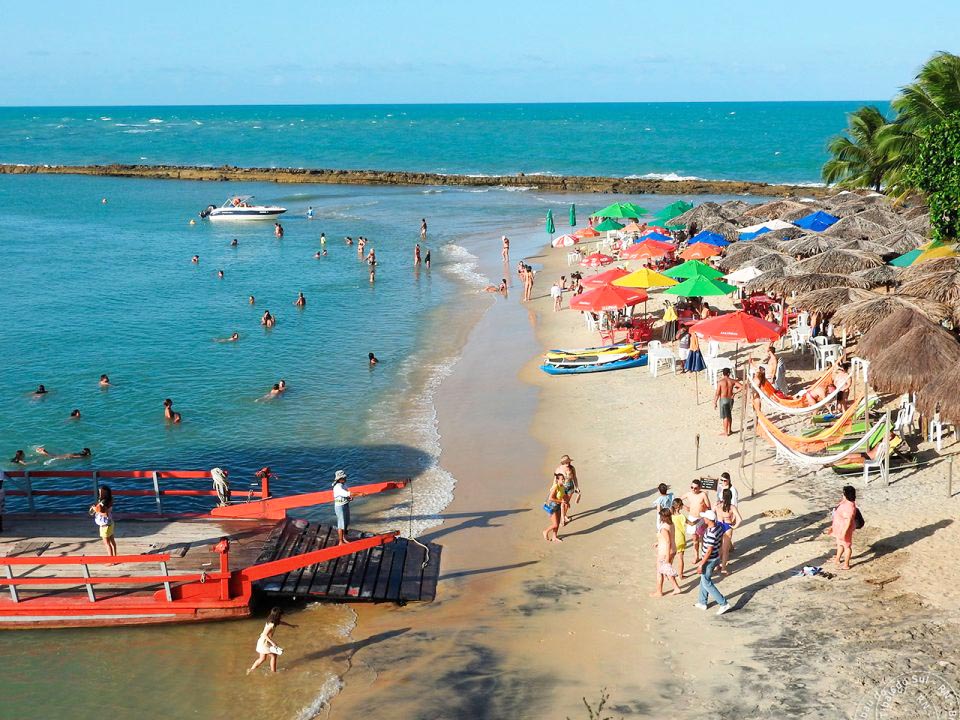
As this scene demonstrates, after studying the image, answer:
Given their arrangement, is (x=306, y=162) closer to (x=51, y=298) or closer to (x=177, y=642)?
(x=51, y=298)

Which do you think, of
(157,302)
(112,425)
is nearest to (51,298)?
(157,302)

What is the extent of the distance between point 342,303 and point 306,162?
7531 centimetres

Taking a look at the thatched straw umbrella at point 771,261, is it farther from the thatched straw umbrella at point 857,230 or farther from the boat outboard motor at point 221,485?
the boat outboard motor at point 221,485

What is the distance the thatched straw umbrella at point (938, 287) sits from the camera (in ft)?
57.5

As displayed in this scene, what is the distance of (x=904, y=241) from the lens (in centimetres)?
2606

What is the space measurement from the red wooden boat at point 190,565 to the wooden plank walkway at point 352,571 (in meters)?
0.02

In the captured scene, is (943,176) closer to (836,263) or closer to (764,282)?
(836,263)

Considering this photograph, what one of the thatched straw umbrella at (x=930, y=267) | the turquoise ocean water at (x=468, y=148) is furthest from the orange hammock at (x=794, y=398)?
the turquoise ocean water at (x=468, y=148)

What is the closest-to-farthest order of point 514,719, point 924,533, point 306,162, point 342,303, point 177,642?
point 514,719 → point 177,642 → point 924,533 → point 342,303 → point 306,162

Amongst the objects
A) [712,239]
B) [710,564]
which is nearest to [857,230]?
[712,239]

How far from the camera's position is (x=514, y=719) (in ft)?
32.2

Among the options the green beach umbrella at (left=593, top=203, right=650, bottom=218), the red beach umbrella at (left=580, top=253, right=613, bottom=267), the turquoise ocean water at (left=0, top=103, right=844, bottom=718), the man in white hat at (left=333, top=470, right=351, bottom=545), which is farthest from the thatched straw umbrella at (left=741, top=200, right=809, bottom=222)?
the man in white hat at (left=333, top=470, right=351, bottom=545)

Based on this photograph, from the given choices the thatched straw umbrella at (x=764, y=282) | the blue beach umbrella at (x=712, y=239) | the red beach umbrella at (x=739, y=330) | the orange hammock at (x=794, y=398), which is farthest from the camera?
the blue beach umbrella at (x=712, y=239)

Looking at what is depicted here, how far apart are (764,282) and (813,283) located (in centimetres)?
137
